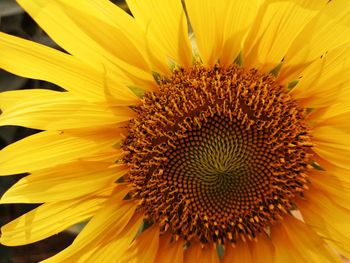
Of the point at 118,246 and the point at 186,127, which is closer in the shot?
the point at 186,127

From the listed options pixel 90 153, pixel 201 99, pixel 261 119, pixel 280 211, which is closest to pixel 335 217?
pixel 280 211

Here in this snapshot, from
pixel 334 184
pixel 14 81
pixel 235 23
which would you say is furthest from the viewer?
pixel 14 81

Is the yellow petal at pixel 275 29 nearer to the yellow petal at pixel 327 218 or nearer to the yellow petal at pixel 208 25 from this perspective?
the yellow petal at pixel 208 25

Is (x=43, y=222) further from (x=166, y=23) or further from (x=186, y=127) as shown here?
(x=166, y=23)

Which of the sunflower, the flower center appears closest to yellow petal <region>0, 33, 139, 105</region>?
the sunflower

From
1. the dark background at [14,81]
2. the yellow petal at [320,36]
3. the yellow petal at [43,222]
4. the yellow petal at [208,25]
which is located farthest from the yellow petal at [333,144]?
the dark background at [14,81]

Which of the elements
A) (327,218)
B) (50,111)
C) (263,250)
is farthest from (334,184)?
(50,111)
